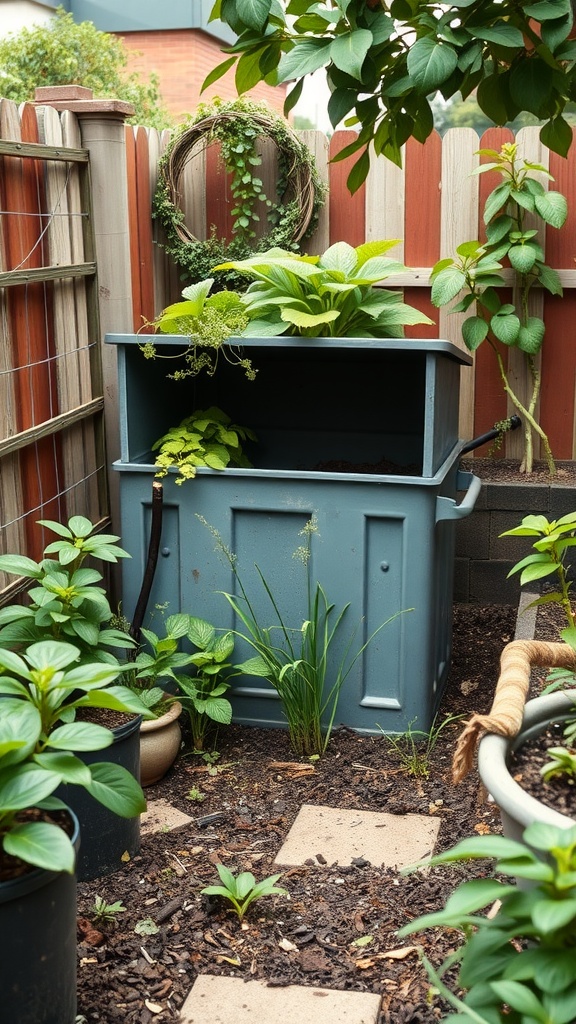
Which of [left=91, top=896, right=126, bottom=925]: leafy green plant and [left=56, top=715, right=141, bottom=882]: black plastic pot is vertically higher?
[left=56, top=715, right=141, bottom=882]: black plastic pot

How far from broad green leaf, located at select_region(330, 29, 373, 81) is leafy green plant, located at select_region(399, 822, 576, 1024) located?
3.89 ft

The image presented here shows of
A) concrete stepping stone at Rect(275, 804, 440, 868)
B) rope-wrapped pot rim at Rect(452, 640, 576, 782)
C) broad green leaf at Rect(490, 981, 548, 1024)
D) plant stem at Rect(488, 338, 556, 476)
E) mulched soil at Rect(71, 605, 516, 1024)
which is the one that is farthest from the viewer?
plant stem at Rect(488, 338, 556, 476)

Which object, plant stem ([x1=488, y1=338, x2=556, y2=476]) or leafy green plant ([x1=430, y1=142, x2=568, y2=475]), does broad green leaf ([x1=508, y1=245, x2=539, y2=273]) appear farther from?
plant stem ([x1=488, y1=338, x2=556, y2=476])

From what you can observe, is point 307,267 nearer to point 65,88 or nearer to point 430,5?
point 65,88

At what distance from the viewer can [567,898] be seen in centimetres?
131

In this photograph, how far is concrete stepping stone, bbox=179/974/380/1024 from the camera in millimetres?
2025

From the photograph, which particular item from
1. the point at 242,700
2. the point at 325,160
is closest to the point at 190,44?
the point at 325,160

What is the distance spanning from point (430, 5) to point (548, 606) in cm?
Answer: 255

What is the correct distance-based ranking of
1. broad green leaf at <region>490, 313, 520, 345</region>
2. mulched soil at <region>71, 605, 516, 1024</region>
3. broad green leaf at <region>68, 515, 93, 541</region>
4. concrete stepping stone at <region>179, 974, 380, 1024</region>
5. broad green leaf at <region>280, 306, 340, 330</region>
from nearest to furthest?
concrete stepping stone at <region>179, 974, 380, 1024</region> < mulched soil at <region>71, 605, 516, 1024</region> < broad green leaf at <region>68, 515, 93, 541</region> < broad green leaf at <region>280, 306, 340, 330</region> < broad green leaf at <region>490, 313, 520, 345</region>

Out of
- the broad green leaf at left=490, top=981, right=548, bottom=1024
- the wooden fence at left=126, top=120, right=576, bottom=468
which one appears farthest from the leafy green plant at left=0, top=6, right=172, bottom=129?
the broad green leaf at left=490, top=981, right=548, bottom=1024

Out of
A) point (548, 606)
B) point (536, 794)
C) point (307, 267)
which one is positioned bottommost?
point (548, 606)

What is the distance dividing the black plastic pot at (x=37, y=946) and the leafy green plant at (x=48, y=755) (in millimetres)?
95

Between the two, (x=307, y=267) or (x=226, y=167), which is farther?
(x=226, y=167)

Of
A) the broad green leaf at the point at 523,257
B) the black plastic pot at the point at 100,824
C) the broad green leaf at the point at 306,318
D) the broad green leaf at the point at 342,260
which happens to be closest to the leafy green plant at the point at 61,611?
the black plastic pot at the point at 100,824
